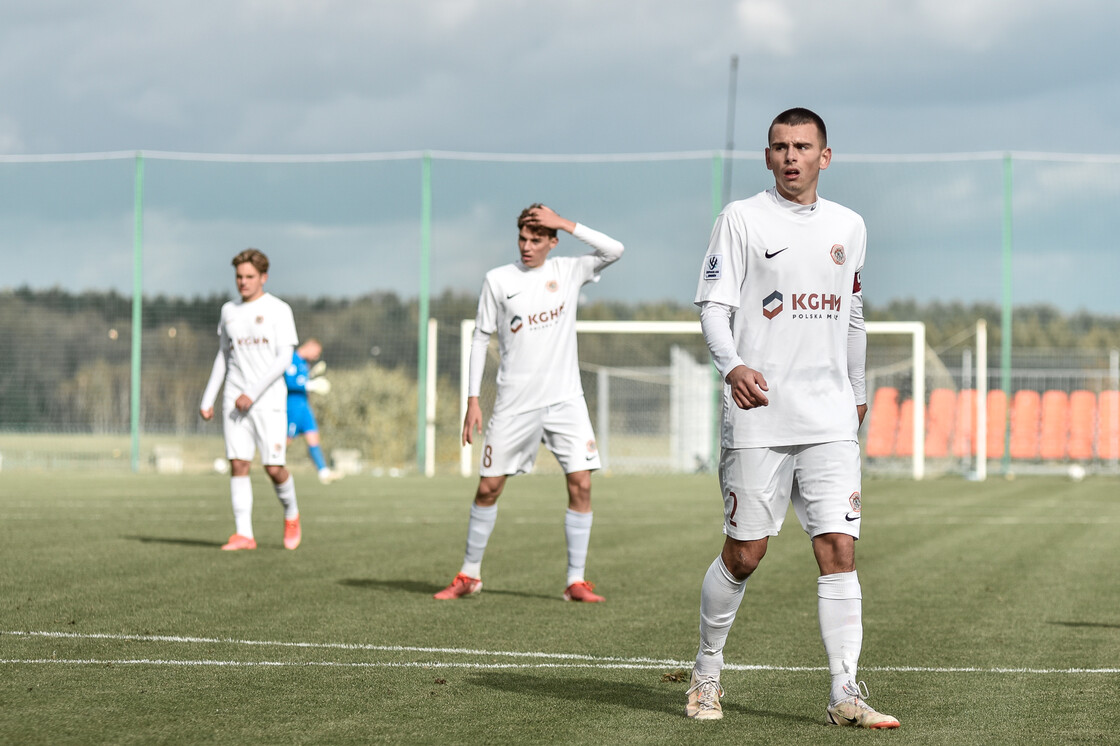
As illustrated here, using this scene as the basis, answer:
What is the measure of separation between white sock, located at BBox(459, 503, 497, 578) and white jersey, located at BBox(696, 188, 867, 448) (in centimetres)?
355

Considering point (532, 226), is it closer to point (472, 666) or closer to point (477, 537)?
point (477, 537)

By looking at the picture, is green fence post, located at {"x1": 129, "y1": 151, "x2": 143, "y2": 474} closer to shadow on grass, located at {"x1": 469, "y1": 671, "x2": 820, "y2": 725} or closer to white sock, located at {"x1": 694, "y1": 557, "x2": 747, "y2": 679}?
shadow on grass, located at {"x1": 469, "y1": 671, "x2": 820, "y2": 725}

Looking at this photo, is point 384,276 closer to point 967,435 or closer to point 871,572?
point 967,435

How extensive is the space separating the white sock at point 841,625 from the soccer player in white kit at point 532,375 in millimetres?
3387

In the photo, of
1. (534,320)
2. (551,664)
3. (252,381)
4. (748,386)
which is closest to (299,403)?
(252,381)

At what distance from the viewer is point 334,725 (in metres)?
4.30

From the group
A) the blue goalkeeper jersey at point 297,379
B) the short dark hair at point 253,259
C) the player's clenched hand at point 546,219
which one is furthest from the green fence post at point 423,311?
the player's clenched hand at point 546,219

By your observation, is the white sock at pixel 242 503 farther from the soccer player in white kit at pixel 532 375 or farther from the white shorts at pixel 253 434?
the soccer player in white kit at pixel 532 375

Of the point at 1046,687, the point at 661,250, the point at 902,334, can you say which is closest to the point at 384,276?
the point at 661,250

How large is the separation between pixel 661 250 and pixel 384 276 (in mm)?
4955

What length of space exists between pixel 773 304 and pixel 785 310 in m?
0.04

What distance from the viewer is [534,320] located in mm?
7867

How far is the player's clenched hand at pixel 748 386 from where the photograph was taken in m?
4.20

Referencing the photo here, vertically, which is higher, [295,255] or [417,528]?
[295,255]
